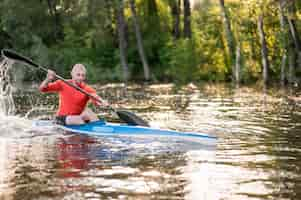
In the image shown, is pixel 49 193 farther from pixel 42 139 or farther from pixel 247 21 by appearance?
pixel 247 21

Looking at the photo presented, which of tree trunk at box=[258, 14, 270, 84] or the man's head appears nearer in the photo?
the man's head

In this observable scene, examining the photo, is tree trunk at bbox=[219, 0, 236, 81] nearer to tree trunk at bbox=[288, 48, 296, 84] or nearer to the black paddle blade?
tree trunk at bbox=[288, 48, 296, 84]

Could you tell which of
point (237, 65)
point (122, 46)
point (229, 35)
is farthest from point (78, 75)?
point (122, 46)

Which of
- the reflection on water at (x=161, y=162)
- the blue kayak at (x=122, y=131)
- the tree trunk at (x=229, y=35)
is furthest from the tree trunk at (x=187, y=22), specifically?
the blue kayak at (x=122, y=131)

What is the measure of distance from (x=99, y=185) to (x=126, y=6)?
110ft

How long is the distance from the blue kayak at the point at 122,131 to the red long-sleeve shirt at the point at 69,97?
37 centimetres

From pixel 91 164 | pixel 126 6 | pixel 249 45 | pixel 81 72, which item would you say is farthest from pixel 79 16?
pixel 91 164

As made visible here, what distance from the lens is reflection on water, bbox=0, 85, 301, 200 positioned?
780 cm

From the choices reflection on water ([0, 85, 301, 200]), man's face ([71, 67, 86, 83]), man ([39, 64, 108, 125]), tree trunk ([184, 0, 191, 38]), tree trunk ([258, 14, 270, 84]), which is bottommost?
reflection on water ([0, 85, 301, 200])

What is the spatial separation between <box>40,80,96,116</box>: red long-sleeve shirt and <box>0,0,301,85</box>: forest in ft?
55.2

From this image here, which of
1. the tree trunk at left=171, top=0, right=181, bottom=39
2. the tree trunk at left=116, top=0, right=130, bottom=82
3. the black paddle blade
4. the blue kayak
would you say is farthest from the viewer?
the tree trunk at left=171, top=0, right=181, bottom=39

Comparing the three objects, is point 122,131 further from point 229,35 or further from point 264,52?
point 229,35

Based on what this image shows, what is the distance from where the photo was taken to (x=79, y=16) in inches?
1516

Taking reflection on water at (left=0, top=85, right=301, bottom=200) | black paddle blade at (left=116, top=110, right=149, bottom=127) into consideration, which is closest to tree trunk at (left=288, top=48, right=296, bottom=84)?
reflection on water at (left=0, top=85, right=301, bottom=200)
